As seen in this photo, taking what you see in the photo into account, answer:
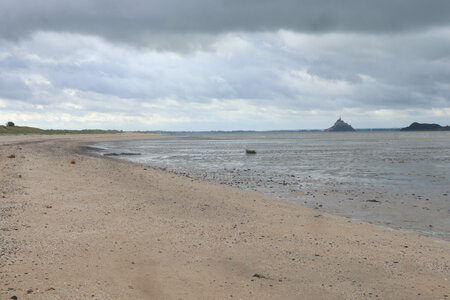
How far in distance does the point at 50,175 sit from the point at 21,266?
1316cm

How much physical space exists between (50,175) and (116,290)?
14.7 meters

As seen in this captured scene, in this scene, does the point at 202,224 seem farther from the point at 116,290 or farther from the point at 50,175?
the point at 50,175

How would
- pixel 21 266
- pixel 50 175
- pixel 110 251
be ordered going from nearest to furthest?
pixel 21 266
pixel 110 251
pixel 50 175

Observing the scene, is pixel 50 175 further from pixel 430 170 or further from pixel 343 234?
pixel 430 170

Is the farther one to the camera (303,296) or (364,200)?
(364,200)

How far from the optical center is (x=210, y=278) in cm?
680

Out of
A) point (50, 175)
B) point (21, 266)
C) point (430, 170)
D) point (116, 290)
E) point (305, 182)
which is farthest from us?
point (430, 170)

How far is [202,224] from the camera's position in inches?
419

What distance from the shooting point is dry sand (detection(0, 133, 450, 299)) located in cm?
633

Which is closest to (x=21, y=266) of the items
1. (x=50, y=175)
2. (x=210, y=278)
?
(x=210, y=278)

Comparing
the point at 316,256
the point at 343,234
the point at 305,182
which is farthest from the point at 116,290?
the point at 305,182

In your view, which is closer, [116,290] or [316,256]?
[116,290]

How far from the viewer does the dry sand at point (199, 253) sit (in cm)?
633

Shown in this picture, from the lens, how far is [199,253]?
810cm
